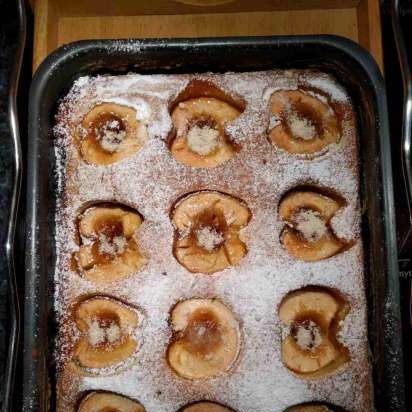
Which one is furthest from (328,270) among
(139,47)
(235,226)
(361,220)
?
(139,47)

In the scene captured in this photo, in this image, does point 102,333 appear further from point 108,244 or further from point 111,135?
point 111,135

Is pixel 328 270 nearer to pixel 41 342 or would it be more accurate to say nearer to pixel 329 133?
pixel 329 133

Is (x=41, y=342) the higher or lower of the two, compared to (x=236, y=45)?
lower

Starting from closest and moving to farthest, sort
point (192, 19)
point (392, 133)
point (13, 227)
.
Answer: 1. point (13, 227)
2. point (192, 19)
3. point (392, 133)

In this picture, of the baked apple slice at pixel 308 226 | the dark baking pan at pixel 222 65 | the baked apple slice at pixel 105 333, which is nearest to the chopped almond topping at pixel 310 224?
the baked apple slice at pixel 308 226

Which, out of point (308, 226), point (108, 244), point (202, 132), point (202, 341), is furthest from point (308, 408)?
point (202, 132)

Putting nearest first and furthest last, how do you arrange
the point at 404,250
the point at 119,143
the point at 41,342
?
1. the point at 41,342
2. the point at 119,143
3. the point at 404,250
